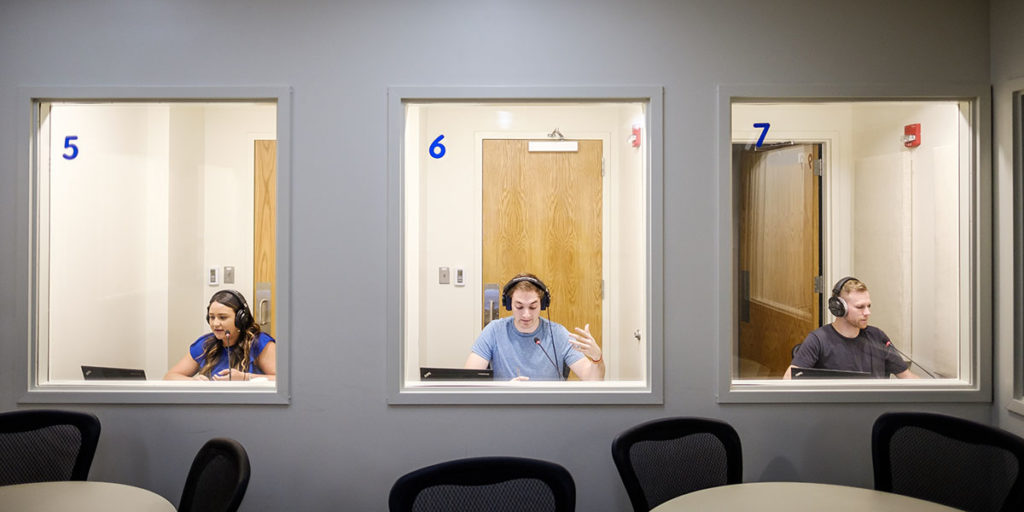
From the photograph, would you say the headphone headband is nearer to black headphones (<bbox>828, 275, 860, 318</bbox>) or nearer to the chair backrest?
black headphones (<bbox>828, 275, 860, 318</bbox>)

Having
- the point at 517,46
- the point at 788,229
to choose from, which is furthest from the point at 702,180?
the point at 517,46

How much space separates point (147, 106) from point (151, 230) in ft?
2.52

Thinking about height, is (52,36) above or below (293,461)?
above

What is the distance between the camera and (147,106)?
283 centimetres

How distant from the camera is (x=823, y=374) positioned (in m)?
2.77

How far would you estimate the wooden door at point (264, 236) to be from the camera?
3080 millimetres

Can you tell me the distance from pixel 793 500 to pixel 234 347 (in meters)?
2.51

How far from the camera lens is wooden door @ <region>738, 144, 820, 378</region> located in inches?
110

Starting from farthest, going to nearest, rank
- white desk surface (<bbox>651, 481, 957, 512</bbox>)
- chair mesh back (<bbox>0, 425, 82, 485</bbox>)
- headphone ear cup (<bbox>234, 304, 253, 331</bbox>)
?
headphone ear cup (<bbox>234, 304, 253, 331</bbox>)
chair mesh back (<bbox>0, 425, 82, 485</bbox>)
white desk surface (<bbox>651, 481, 957, 512</bbox>)

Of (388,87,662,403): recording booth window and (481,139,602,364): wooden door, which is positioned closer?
(388,87,662,403): recording booth window

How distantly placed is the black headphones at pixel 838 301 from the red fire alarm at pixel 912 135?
69cm

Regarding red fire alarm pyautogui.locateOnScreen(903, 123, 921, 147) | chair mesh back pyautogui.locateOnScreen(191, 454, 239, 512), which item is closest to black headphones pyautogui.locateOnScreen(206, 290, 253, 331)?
chair mesh back pyautogui.locateOnScreen(191, 454, 239, 512)

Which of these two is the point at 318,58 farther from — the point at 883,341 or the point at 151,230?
the point at 883,341

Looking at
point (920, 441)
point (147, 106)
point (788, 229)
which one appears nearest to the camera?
point (920, 441)
